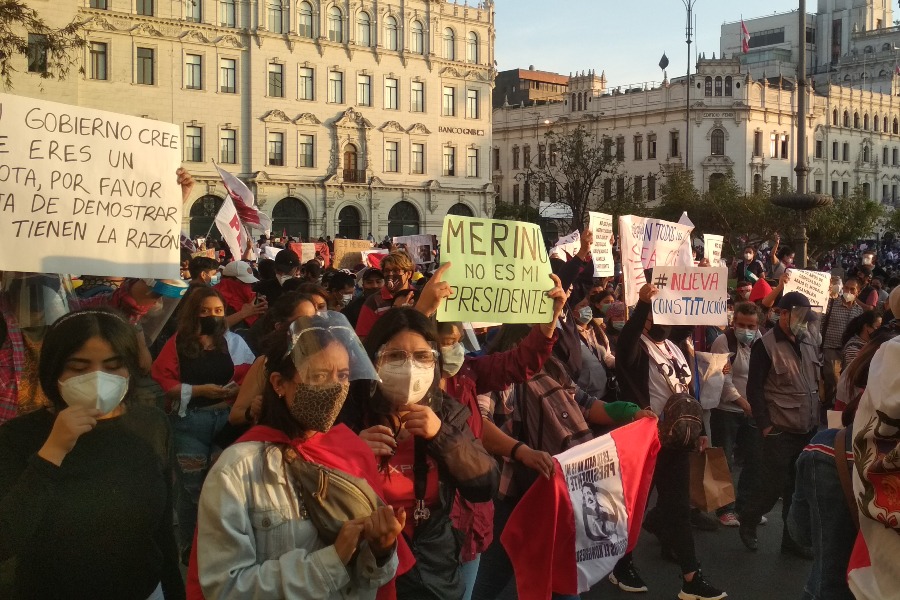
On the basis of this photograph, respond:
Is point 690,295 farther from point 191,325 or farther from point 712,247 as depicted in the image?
point 712,247

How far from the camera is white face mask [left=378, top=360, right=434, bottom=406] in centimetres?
333

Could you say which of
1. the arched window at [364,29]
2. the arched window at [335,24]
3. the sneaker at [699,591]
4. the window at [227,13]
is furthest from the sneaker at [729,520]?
the arched window at [364,29]

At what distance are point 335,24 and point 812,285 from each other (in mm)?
43278

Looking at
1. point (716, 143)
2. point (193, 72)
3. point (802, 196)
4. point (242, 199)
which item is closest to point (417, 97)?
point (193, 72)

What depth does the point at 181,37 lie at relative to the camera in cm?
4569

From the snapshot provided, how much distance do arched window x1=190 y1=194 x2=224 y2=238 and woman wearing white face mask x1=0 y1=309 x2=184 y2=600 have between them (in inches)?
1712

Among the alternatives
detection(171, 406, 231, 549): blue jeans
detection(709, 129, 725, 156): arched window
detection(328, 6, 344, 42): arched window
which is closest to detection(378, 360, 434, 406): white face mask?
detection(171, 406, 231, 549): blue jeans

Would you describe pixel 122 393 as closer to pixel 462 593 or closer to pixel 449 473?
pixel 449 473

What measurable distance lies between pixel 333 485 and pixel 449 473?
31.8 inches

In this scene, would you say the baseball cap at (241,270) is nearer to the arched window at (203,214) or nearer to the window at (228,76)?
the arched window at (203,214)

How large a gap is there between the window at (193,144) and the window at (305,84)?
5.65 metres

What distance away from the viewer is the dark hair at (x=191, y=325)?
532cm

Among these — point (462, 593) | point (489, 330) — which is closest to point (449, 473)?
point (462, 593)

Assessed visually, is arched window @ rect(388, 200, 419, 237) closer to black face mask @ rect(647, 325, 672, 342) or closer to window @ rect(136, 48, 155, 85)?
window @ rect(136, 48, 155, 85)
